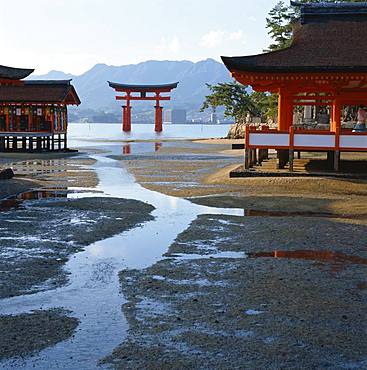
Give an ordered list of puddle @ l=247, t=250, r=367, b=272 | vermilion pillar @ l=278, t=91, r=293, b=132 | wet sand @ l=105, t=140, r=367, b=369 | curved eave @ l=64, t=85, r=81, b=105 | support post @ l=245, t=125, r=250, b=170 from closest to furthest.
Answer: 1. wet sand @ l=105, t=140, r=367, b=369
2. puddle @ l=247, t=250, r=367, b=272
3. support post @ l=245, t=125, r=250, b=170
4. vermilion pillar @ l=278, t=91, r=293, b=132
5. curved eave @ l=64, t=85, r=81, b=105

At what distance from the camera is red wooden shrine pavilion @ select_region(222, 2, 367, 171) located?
20.1 metres

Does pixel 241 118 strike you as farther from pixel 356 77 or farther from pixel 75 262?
pixel 75 262

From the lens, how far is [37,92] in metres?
39.8

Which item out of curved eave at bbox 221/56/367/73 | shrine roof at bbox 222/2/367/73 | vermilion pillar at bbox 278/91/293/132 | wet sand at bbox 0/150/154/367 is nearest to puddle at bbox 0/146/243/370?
wet sand at bbox 0/150/154/367

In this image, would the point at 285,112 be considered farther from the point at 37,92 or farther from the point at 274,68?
the point at 37,92

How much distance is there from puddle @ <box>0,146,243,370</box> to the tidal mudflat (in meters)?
0.02

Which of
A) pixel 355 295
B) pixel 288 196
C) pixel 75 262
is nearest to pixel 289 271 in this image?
pixel 355 295

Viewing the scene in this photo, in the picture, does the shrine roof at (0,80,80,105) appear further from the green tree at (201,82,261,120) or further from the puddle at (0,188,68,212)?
the green tree at (201,82,261,120)

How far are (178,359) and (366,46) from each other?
59.9 feet

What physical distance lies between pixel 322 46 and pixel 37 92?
2397 cm

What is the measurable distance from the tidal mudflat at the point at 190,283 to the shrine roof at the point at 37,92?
24096mm

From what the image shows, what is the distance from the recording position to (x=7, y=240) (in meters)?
10.8

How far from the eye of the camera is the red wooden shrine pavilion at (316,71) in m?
20.1

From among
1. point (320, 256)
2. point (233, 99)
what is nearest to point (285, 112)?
point (320, 256)
